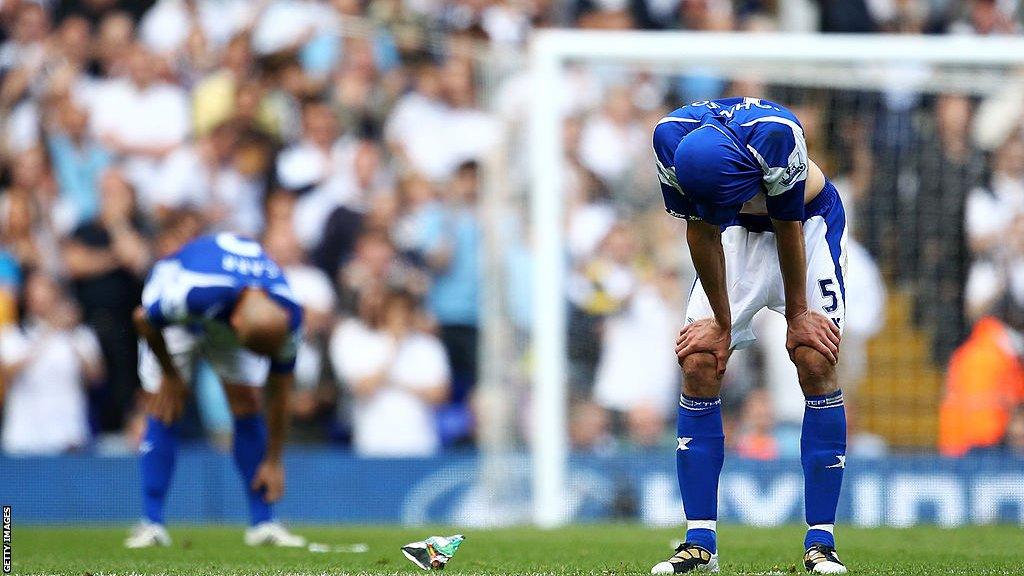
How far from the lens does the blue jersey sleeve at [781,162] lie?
6.04m

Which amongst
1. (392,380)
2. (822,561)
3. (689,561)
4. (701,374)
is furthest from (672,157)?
(392,380)

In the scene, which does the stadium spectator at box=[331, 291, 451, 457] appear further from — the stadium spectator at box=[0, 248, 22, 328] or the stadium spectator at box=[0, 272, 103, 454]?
the stadium spectator at box=[0, 248, 22, 328]

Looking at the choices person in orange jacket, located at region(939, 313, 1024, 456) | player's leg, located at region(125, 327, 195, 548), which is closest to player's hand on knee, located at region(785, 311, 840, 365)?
player's leg, located at region(125, 327, 195, 548)

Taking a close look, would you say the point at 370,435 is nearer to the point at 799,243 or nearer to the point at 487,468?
the point at 487,468

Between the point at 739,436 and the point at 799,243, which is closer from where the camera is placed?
the point at 799,243

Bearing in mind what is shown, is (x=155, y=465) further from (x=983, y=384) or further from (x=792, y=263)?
(x=983, y=384)

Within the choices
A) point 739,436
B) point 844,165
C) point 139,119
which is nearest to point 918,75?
point 844,165

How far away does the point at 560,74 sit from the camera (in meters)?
12.8

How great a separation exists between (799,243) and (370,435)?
784 centimetres

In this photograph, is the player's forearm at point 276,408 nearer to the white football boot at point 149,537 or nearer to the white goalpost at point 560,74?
the white football boot at point 149,537

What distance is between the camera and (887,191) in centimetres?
1310

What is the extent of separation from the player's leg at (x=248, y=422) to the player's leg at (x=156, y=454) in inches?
7.9

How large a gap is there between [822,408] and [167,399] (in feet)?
13.4

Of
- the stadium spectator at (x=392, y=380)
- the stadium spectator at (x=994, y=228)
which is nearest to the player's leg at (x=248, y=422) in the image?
the stadium spectator at (x=392, y=380)
